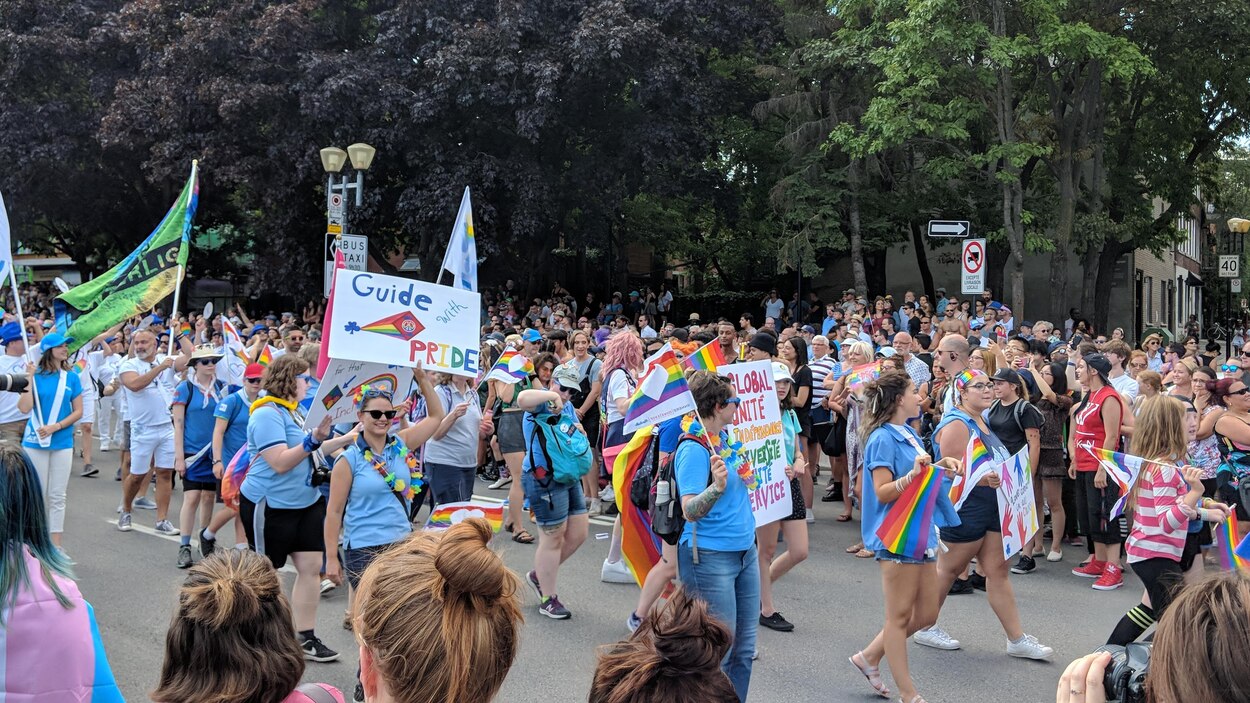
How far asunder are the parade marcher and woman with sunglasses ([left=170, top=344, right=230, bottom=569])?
8.31 ft

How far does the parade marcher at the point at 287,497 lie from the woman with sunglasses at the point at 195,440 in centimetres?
253

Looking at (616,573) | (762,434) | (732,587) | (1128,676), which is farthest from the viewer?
(616,573)

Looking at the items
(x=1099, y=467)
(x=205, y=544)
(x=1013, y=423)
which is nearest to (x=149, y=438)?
(x=205, y=544)

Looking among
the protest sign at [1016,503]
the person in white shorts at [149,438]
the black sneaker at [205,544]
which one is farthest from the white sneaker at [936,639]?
the person in white shorts at [149,438]

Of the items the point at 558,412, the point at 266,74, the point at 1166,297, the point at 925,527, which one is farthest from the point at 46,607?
the point at 1166,297

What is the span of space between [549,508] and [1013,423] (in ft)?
11.9

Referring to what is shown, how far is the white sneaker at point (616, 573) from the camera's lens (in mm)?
7820

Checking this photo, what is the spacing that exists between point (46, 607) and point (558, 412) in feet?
14.5

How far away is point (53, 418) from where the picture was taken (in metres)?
7.44

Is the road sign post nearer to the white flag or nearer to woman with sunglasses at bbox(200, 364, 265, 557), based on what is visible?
the white flag

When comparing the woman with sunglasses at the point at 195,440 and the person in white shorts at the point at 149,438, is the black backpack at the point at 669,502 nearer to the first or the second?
the woman with sunglasses at the point at 195,440

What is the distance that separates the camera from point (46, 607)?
267 cm

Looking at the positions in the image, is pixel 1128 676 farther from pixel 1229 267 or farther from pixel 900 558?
pixel 1229 267

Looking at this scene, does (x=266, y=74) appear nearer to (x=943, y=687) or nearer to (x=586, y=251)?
(x=586, y=251)
